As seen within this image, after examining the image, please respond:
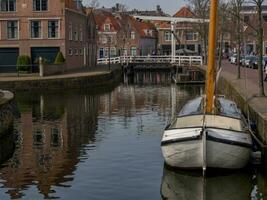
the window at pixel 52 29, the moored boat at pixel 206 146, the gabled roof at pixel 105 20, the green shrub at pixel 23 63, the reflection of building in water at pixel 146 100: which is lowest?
the reflection of building in water at pixel 146 100

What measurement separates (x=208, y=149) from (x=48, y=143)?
9010mm

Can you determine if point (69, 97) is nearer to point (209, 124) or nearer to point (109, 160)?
point (109, 160)

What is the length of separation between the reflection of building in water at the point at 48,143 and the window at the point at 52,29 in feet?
78.4

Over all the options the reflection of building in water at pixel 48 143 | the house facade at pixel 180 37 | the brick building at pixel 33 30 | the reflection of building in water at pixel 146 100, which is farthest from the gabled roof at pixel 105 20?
the reflection of building in water at pixel 48 143

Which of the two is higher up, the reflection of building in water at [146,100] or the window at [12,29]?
the window at [12,29]

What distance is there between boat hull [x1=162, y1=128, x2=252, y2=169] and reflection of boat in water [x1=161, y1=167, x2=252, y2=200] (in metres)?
0.31

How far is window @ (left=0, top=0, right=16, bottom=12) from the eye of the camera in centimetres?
6331

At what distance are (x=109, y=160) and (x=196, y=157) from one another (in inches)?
164

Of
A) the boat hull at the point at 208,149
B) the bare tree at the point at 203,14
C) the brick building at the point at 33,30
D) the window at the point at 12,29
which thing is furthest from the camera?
the bare tree at the point at 203,14

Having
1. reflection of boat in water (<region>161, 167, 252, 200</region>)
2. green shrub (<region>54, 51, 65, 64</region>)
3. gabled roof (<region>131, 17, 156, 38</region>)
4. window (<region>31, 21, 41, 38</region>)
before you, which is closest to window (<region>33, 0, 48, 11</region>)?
window (<region>31, 21, 41, 38</region>)

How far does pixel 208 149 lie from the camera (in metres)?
16.7

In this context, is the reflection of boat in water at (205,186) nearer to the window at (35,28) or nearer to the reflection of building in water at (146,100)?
the reflection of building in water at (146,100)

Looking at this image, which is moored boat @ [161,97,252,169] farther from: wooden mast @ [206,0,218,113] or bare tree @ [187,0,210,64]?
bare tree @ [187,0,210,64]

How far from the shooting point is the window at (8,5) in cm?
6331
